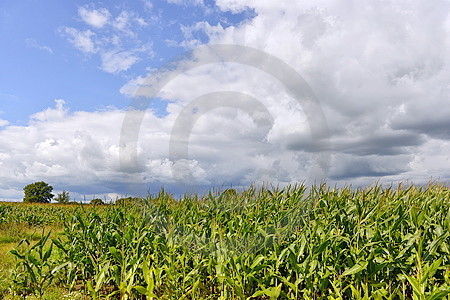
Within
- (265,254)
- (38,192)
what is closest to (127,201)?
(265,254)

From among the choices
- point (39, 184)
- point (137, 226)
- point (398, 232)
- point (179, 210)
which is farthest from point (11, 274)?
point (39, 184)

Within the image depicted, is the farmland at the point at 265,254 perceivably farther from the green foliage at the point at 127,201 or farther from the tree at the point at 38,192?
the tree at the point at 38,192

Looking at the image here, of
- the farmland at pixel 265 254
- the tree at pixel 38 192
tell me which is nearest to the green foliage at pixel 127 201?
the farmland at pixel 265 254

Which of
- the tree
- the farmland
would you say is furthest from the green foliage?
the tree

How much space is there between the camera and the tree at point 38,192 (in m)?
51.1

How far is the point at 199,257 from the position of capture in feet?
20.3

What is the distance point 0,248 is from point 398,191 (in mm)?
12664

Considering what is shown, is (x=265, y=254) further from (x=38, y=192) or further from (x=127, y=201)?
(x=38, y=192)

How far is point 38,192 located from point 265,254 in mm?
54357

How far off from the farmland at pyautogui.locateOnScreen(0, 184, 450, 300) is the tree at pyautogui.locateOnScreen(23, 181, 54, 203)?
48355mm

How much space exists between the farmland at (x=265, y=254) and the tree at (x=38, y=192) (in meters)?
48.4

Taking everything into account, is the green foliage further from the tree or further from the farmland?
the tree

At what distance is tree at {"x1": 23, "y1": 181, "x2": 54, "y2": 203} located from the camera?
51.1 m

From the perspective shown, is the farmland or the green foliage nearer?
the farmland
